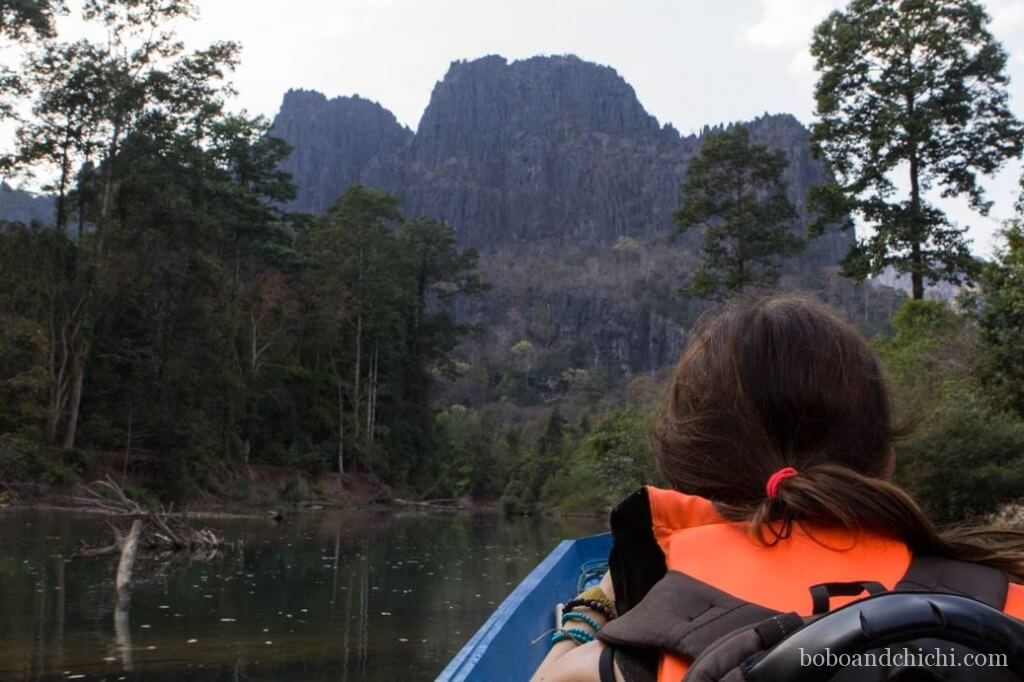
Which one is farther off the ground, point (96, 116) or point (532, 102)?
point (532, 102)

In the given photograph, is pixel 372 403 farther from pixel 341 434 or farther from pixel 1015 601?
pixel 1015 601

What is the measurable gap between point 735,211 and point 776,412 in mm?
23463

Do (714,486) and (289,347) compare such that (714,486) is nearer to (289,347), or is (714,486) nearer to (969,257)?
(969,257)

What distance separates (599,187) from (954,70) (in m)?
116

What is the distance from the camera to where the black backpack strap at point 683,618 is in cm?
104

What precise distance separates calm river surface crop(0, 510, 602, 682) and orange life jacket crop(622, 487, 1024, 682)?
6487 mm

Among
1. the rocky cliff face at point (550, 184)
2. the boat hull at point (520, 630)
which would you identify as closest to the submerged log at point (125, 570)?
the boat hull at point (520, 630)

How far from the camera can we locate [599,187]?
13412cm

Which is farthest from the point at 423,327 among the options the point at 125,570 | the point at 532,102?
the point at 532,102

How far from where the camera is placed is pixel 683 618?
1063 mm

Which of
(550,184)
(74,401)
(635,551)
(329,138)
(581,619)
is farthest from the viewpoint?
(329,138)

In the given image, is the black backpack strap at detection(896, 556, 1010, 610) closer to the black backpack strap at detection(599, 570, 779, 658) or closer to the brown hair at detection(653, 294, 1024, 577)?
the brown hair at detection(653, 294, 1024, 577)

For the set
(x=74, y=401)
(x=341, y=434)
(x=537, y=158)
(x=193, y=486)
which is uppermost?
(x=537, y=158)

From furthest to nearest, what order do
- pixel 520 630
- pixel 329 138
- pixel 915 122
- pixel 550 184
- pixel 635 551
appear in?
pixel 329 138
pixel 550 184
pixel 915 122
pixel 520 630
pixel 635 551
